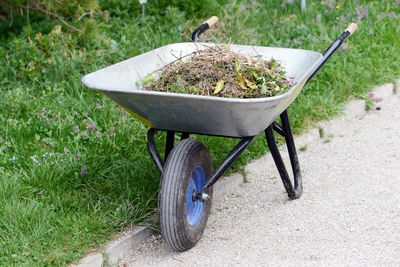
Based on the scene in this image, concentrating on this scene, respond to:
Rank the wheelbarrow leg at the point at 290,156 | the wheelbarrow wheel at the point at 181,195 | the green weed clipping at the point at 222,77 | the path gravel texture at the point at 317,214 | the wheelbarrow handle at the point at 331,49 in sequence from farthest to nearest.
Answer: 1. the wheelbarrow leg at the point at 290,156
2. the wheelbarrow handle at the point at 331,49
3. the path gravel texture at the point at 317,214
4. the green weed clipping at the point at 222,77
5. the wheelbarrow wheel at the point at 181,195

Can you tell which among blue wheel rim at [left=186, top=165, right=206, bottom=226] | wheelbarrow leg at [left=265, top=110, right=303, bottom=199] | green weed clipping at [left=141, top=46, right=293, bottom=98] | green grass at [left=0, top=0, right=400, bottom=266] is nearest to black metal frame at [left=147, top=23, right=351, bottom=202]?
wheelbarrow leg at [left=265, top=110, right=303, bottom=199]

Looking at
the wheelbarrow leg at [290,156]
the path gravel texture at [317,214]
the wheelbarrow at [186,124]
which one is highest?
the wheelbarrow at [186,124]

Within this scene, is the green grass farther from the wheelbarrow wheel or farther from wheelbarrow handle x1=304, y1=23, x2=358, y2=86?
wheelbarrow handle x1=304, y1=23, x2=358, y2=86

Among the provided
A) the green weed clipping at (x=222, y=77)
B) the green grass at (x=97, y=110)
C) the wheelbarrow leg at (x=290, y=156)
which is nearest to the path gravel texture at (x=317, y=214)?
the wheelbarrow leg at (x=290, y=156)

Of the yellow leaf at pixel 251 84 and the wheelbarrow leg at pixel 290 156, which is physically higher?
the yellow leaf at pixel 251 84

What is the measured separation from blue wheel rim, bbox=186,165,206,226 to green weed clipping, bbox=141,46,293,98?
43cm

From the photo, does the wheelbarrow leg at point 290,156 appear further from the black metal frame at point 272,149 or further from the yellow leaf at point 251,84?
the yellow leaf at point 251,84

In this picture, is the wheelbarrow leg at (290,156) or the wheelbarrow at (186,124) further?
the wheelbarrow leg at (290,156)

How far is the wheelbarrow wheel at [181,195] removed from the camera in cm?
272

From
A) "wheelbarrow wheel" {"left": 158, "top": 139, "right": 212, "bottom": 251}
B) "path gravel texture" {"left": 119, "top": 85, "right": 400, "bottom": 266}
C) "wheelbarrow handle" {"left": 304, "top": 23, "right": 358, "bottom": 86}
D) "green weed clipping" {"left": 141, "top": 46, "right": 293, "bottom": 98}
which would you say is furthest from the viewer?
"wheelbarrow handle" {"left": 304, "top": 23, "right": 358, "bottom": 86}

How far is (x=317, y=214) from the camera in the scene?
11.1 feet

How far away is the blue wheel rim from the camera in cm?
A: 294

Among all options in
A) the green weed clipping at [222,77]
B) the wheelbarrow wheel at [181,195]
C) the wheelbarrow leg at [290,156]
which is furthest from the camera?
the wheelbarrow leg at [290,156]

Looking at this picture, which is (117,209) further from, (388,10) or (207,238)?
(388,10)
